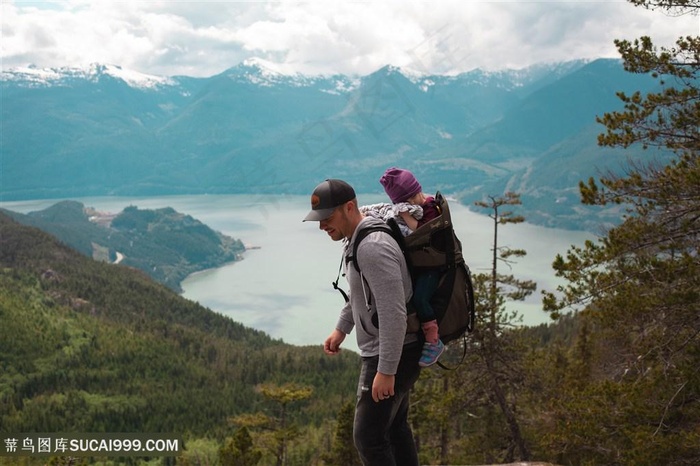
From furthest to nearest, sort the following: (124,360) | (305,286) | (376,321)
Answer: (305,286) < (124,360) < (376,321)

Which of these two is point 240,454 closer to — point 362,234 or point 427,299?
point 427,299

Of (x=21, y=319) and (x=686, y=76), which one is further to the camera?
(x=21, y=319)

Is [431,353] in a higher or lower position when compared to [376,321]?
lower

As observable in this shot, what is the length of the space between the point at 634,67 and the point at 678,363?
4.75 meters

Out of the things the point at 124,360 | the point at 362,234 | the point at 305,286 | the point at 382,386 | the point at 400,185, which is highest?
the point at 305,286

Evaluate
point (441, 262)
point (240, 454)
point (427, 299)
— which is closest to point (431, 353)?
point (427, 299)

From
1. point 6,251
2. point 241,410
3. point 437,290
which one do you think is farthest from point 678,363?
point 6,251

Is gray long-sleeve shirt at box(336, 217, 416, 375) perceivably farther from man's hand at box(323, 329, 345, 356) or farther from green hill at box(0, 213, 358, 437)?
green hill at box(0, 213, 358, 437)

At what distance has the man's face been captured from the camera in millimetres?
3902

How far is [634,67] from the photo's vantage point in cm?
907

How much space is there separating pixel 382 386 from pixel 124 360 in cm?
11117

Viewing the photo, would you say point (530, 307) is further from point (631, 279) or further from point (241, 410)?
point (631, 279)

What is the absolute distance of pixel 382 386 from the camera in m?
3.79

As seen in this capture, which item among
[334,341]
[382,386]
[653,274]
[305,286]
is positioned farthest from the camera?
[305,286]
